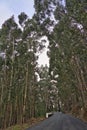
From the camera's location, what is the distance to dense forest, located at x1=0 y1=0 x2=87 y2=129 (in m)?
24.6

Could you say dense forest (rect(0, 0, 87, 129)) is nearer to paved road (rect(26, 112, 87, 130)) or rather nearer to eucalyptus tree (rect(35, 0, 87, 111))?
eucalyptus tree (rect(35, 0, 87, 111))

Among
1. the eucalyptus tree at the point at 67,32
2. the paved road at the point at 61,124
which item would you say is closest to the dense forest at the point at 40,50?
the eucalyptus tree at the point at 67,32

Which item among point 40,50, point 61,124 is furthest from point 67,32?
point 61,124

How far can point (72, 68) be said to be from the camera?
30859 millimetres

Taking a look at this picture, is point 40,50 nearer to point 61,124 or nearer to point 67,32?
point 67,32

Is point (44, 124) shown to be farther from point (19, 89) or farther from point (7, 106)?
point (19, 89)

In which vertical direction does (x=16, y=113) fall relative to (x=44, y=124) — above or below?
above

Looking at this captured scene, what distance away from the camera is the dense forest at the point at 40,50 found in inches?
968

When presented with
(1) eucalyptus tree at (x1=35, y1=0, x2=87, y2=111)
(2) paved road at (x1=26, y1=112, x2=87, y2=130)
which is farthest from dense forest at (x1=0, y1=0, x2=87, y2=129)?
(2) paved road at (x1=26, y1=112, x2=87, y2=130)

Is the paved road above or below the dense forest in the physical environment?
below

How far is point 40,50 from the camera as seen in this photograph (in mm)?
34094

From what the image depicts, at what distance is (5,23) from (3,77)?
772 cm

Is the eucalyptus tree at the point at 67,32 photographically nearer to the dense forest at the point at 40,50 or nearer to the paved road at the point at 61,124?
the dense forest at the point at 40,50

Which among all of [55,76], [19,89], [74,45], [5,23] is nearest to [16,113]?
[19,89]
